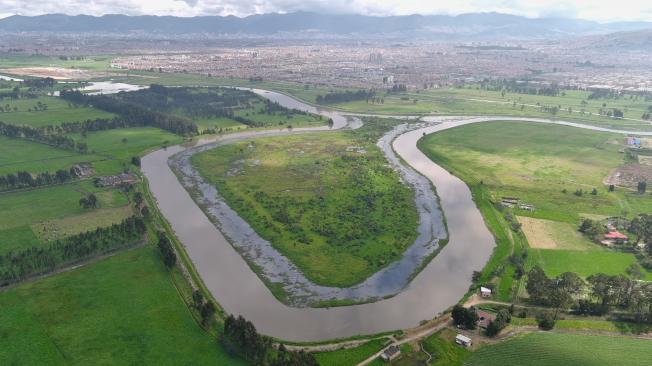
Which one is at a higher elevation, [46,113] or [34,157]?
[46,113]

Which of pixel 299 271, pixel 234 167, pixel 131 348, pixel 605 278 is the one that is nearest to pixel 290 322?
pixel 299 271

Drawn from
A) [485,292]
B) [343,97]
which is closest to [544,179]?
[485,292]

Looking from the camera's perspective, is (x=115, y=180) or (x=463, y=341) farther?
(x=115, y=180)

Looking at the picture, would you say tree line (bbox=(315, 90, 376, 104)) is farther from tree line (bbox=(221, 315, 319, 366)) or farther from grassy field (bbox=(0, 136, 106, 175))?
tree line (bbox=(221, 315, 319, 366))

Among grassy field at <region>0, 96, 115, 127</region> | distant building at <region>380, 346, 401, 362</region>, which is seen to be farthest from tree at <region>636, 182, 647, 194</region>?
grassy field at <region>0, 96, 115, 127</region>

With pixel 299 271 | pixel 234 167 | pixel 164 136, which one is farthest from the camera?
pixel 164 136

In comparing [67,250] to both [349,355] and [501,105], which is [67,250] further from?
[501,105]

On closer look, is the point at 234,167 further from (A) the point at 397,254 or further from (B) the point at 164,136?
(A) the point at 397,254
